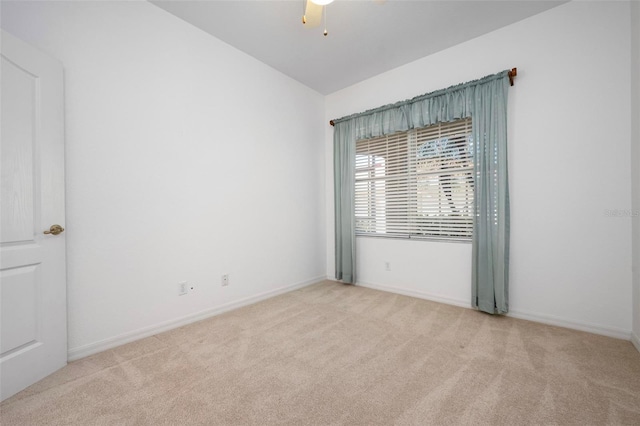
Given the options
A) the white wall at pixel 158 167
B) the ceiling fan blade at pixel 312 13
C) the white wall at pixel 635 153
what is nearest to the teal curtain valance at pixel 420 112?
the white wall at pixel 635 153

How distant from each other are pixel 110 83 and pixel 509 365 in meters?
3.61

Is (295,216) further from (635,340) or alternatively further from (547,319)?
(635,340)

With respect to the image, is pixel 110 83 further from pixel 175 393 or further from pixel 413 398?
pixel 413 398

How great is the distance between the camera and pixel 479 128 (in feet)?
8.87

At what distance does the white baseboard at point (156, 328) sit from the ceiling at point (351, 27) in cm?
284

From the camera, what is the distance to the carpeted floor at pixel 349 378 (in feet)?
4.47

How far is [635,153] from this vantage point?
6.69 ft

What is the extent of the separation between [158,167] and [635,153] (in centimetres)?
389

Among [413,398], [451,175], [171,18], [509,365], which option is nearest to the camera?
[413,398]

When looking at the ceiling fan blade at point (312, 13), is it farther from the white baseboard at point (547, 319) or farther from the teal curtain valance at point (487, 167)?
the white baseboard at point (547, 319)

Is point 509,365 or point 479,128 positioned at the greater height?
point 479,128

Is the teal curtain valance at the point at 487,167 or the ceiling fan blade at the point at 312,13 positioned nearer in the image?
the ceiling fan blade at the point at 312,13

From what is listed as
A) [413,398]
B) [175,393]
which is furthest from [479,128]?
[175,393]

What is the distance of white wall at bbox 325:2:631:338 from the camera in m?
2.17
